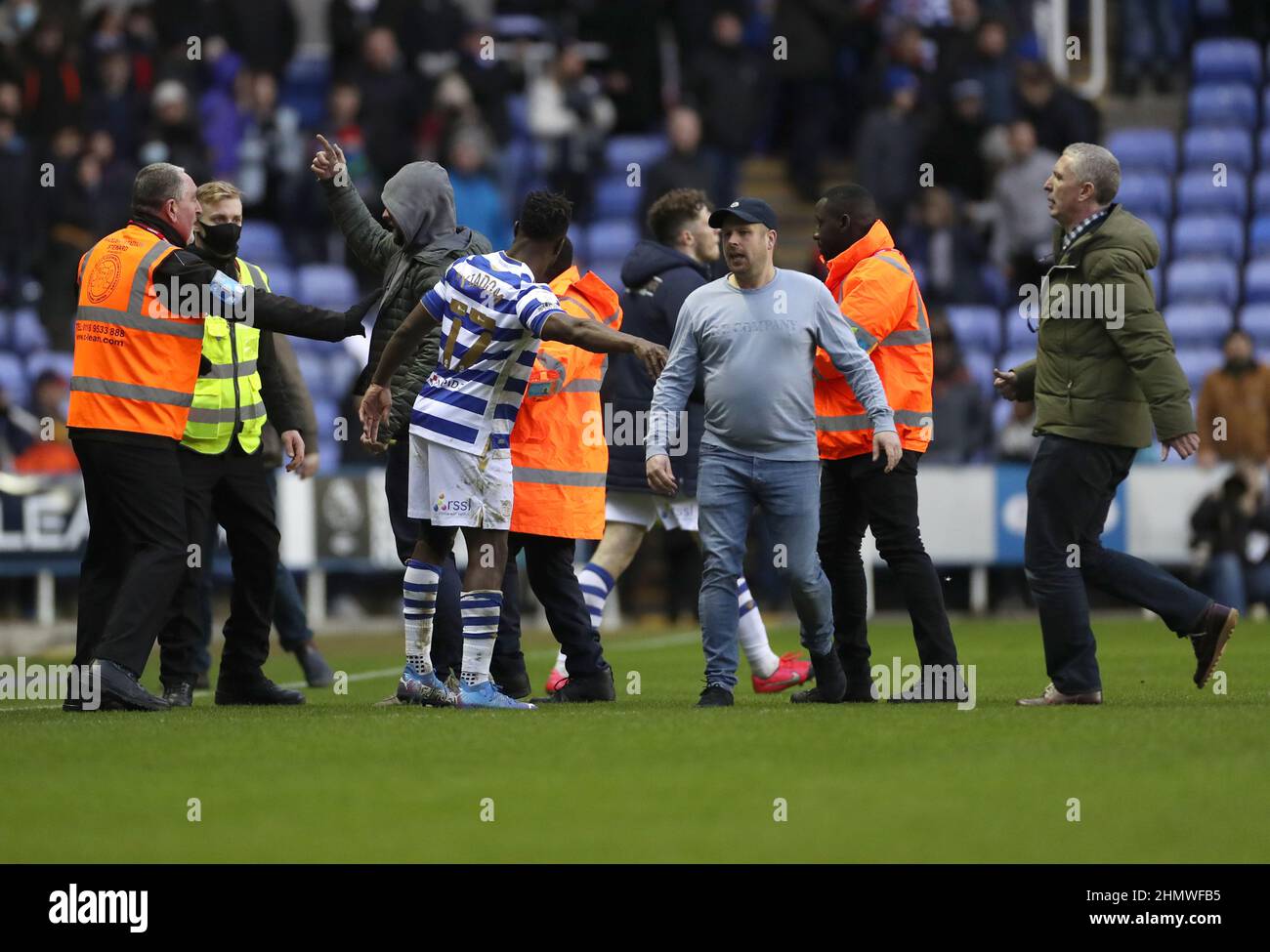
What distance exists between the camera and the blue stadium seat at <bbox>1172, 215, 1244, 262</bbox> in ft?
72.2

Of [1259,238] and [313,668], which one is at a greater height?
[1259,238]

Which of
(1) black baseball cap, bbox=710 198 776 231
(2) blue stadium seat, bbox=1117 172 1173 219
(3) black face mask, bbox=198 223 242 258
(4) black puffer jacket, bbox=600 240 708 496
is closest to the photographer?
(1) black baseball cap, bbox=710 198 776 231

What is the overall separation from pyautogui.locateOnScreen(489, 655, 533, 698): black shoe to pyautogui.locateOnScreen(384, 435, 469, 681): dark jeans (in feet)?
0.68

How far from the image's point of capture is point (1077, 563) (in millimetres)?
9422

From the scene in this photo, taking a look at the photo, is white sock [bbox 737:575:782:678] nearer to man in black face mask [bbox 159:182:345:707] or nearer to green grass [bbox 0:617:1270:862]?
green grass [bbox 0:617:1270:862]

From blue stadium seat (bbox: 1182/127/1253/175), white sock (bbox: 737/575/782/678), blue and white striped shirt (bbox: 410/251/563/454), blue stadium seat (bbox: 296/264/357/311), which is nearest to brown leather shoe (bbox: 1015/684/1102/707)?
white sock (bbox: 737/575/782/678)

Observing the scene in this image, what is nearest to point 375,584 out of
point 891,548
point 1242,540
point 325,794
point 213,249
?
point 1242,540

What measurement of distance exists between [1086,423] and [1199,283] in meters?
12.8

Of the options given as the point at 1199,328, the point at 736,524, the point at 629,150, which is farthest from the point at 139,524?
the point at 629,150

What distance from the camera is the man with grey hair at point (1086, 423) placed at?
9289 mm

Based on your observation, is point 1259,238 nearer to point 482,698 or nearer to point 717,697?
point 717,697

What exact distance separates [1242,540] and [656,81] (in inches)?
327

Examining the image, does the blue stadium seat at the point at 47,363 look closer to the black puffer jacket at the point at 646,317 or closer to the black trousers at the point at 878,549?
the black puffer jacket at the point at 646,317

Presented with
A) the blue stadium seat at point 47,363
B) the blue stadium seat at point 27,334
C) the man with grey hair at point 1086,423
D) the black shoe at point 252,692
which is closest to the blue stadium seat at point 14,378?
the blue stadium seat at point 47,363
